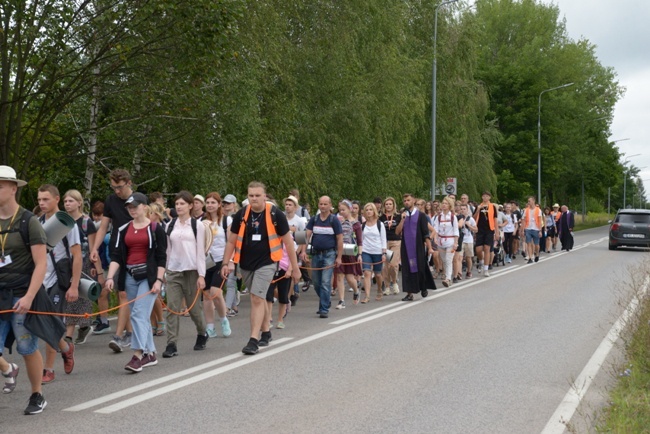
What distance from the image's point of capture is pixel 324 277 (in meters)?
12.4

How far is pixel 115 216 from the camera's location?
355 inches

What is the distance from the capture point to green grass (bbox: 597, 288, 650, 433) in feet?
18.6

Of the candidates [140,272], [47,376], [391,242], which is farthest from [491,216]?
[47,376]

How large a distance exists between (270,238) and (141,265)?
1420 mm

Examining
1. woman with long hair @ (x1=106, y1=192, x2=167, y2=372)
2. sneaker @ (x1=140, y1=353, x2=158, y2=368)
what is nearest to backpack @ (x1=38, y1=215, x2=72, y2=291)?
woman with long hair @ (x1=106, y1=192, x2=167, y2=372)

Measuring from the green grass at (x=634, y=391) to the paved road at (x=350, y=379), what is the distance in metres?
0.46

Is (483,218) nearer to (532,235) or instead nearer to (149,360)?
(532,235)

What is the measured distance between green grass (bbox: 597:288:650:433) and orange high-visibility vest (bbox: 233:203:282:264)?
3.55 metres

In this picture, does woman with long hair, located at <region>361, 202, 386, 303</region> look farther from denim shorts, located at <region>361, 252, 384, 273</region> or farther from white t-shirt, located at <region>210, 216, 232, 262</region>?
white t-shirt, located at <region>210, 216, 232, 262</region>

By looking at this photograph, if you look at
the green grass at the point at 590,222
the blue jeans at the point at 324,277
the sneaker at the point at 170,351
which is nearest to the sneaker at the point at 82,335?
the sneaker at the point at 170,351

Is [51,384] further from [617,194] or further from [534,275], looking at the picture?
[617,194]

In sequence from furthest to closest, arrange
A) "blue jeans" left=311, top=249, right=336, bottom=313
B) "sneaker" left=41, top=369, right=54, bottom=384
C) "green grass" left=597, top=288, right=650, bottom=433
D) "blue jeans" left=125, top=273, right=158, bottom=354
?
"blue jeans" left=311, top=249, right=336, bottom=313 < "blue jeans" left=125, top=273, right=158, bottom=354 < "sneaker" left=41, top=369, right=54, bottom=384 < "green grass" left=597, top=288, right=650, bottom=433

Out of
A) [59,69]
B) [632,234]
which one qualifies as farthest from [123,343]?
[632,234]

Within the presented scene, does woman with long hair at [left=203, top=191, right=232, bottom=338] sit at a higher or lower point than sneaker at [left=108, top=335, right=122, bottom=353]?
higher
